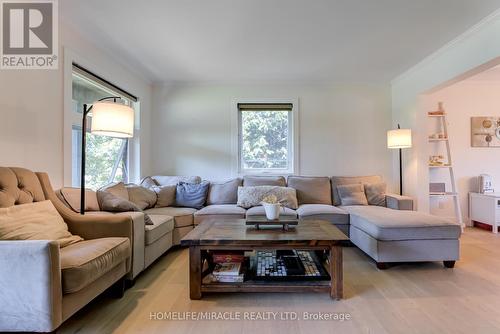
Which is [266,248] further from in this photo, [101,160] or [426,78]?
[426,78]

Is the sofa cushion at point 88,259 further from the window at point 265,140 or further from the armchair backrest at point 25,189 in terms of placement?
the window at point 265,140

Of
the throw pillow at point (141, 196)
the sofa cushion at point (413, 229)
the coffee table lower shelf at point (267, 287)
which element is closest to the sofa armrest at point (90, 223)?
the coffee table lower shelf at point (267, 287)

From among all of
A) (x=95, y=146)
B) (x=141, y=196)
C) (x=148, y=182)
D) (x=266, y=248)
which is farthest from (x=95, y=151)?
(x=266, y=248)

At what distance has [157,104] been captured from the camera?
14.4 feet

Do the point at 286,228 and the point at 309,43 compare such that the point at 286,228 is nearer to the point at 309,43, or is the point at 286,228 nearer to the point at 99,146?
the point at 309,43

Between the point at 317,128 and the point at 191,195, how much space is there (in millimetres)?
2236

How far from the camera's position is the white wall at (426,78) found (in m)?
2.57

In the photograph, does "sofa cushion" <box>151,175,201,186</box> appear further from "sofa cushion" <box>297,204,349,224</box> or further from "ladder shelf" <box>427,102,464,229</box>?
"ladder shelf" <box>427,102,464,229</box>

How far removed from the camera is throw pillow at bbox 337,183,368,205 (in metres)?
3.75

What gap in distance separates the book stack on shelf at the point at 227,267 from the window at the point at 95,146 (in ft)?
5.53

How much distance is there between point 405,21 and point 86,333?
347 centimetres

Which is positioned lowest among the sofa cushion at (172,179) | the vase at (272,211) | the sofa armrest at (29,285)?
the sofa armrest at (29,285)

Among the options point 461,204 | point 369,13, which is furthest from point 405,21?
point 461,204

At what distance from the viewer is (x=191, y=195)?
3.68m
